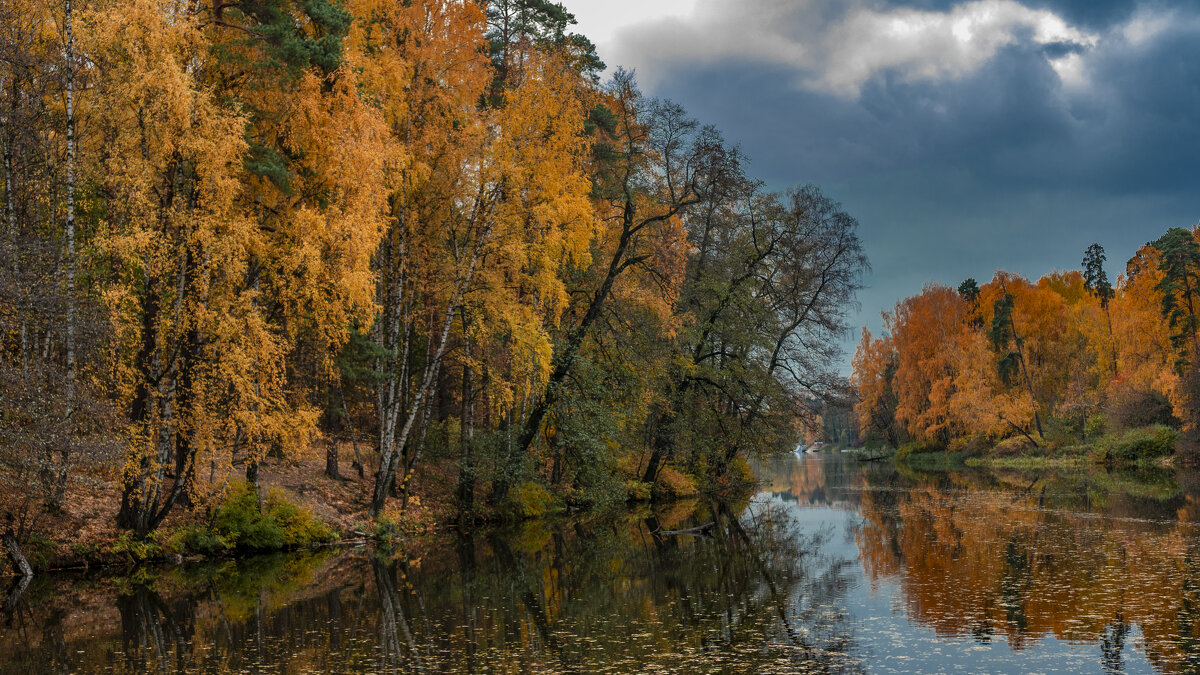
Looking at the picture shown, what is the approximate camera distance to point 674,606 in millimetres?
13984

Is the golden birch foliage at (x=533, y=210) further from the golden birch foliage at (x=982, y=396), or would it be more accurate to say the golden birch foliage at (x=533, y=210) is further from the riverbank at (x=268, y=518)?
the golden birch foliage at (x=982, y=396)

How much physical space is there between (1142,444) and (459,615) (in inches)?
1696

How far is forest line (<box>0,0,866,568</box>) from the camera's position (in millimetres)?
17578

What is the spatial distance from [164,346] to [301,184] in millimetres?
4945

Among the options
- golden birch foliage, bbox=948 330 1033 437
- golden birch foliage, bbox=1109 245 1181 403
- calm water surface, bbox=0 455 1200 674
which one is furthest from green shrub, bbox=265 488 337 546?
golden birch foliage, bbox=948 330 1033 437

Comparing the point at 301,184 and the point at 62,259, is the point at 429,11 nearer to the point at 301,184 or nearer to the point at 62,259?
the point at 301,184

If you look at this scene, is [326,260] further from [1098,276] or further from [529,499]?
[1098,276]

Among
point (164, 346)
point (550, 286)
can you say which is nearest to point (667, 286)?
point (550, 286)

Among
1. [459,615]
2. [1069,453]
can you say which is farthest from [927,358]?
[459,615]

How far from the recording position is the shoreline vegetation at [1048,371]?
44531 millimetres

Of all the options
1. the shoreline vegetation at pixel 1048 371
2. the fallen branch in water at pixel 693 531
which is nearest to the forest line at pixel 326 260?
the fallen branch in water at pixel 693 531

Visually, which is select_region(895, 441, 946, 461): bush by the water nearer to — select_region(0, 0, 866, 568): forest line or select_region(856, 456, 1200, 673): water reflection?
select_region(856, 456, 1200, 673): water reflection

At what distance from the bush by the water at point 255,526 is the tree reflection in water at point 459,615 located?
2.35 ft

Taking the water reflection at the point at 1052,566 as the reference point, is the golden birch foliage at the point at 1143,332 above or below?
above
